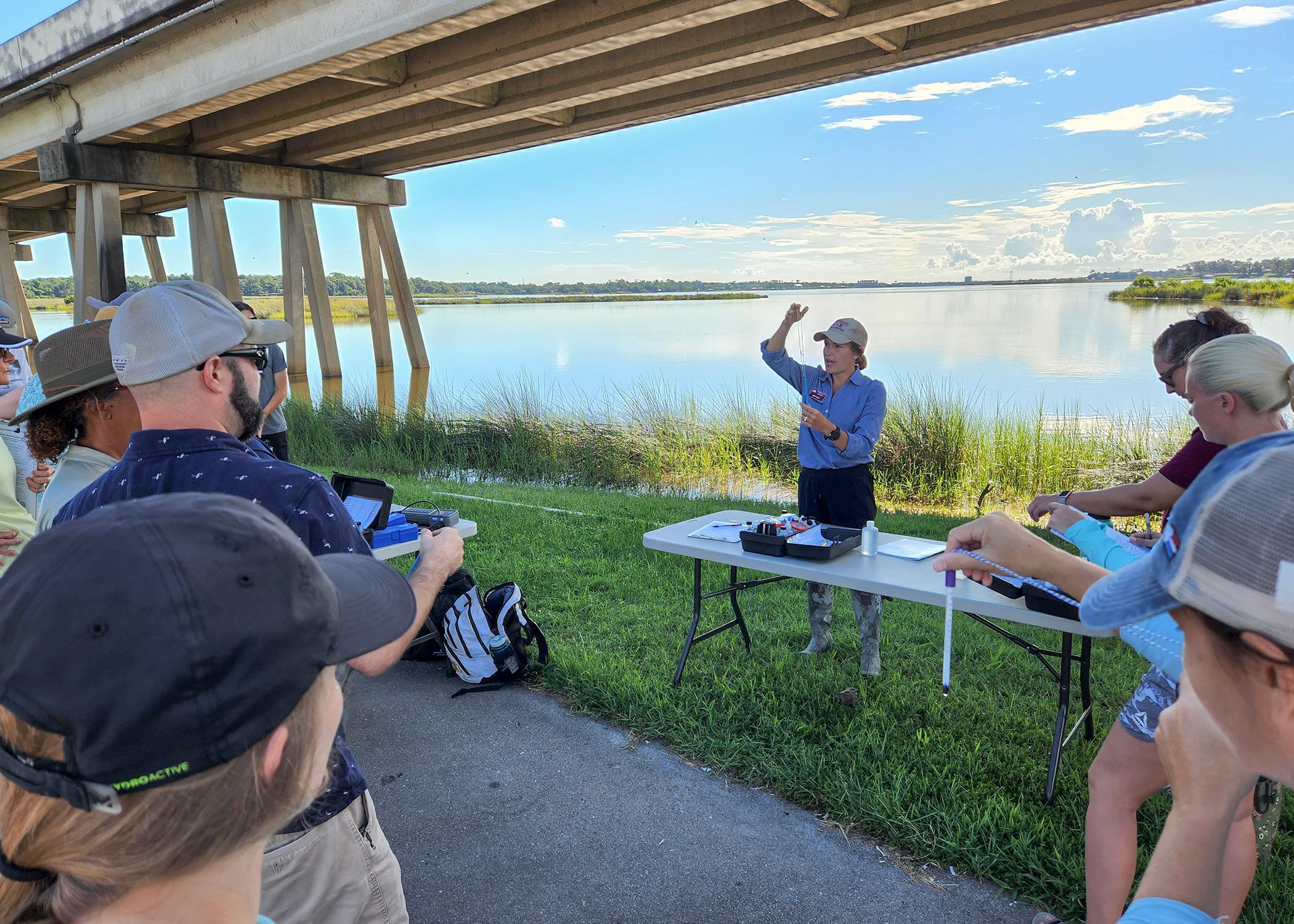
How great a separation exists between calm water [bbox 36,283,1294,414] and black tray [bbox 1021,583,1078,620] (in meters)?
4.33

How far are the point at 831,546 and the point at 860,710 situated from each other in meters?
0.82

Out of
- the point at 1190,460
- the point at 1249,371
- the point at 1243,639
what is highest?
the point at 1249,371

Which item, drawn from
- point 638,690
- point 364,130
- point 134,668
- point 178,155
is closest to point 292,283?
point 178,155

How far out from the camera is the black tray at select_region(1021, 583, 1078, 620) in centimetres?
284

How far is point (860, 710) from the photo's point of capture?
3.70 meters

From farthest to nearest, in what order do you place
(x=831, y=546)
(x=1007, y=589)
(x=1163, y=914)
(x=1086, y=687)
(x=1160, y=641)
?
(x=831, y=546) < (x=1086, y=687) < (x=1007, y=589) < (x=1160, y=641) < (x=1163, y=914)

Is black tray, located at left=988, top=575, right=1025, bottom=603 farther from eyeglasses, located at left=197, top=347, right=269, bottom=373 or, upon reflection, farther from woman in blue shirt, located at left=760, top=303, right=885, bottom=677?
eyeglasses, located at left=197, top=347, right=269, bottom=373

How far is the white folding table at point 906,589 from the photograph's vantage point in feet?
9.85

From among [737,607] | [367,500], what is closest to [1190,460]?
[737,607]

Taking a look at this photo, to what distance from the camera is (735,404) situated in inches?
466

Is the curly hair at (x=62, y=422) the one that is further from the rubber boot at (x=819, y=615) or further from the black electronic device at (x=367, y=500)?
the rubber boot at (x=819, y=615)

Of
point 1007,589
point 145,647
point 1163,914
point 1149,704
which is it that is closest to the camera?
point 145,647

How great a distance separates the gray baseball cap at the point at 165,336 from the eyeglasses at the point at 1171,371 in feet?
11.0

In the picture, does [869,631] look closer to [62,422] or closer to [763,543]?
[763,543]
